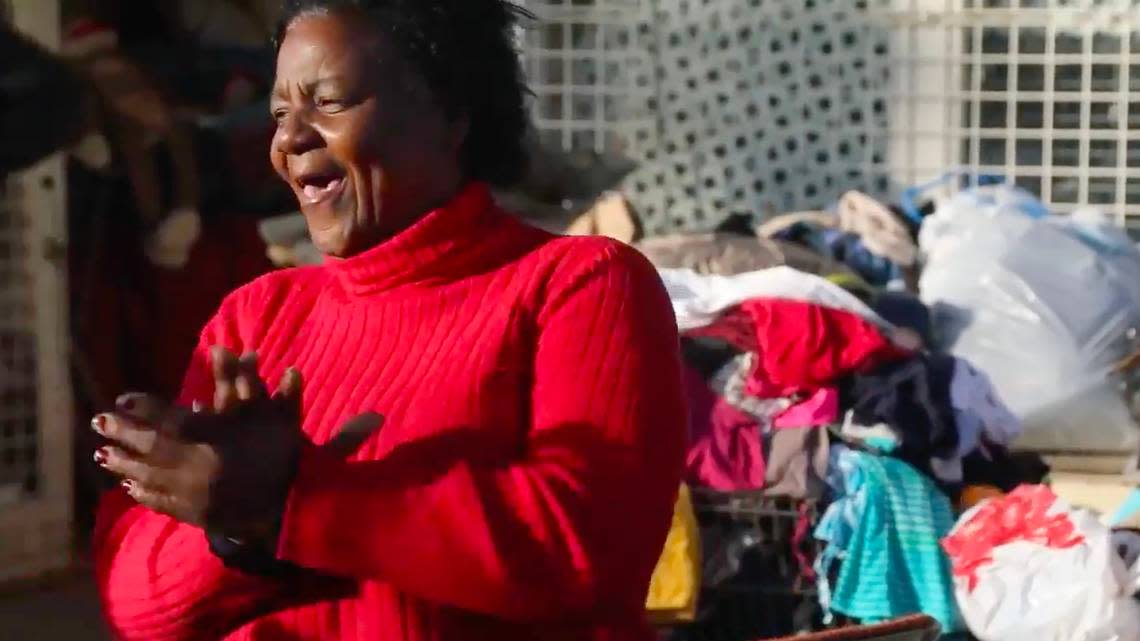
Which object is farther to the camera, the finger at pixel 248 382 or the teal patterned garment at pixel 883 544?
the teal patterned garment at pixel 883 544

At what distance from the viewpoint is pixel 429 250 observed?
4.38 feet

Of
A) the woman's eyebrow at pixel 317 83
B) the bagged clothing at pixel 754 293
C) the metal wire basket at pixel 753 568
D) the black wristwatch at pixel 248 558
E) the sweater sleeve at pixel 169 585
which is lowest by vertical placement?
the metal wire basket at pixel 753 568

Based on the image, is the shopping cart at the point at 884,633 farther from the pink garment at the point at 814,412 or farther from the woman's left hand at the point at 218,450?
the pink garment at the point at 814,412

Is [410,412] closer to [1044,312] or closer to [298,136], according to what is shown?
[298,136]

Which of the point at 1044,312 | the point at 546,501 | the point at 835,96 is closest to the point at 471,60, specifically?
the point at 546,501

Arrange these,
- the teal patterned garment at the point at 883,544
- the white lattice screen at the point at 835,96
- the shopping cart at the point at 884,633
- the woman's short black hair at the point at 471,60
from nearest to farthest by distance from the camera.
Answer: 1. the woman's short black hair at the point at 471,60
2. the shopping cart at the point at 884,633
3. the teal patterned garment at the point at 883,544
4. the white lattice screen at the point at 835,96

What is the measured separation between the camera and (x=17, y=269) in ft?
15.0

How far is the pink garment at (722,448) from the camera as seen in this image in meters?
3.77

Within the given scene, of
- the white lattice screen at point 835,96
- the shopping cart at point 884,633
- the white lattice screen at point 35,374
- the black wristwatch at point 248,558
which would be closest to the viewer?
the black wristwatch at point 248,558

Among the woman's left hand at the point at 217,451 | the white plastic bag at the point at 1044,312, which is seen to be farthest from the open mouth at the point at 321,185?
the white plastic bag at the point at 1044,312

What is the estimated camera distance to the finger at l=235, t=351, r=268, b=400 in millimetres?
1142

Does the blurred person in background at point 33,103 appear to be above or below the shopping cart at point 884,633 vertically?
above

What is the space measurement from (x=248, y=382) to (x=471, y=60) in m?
0.38

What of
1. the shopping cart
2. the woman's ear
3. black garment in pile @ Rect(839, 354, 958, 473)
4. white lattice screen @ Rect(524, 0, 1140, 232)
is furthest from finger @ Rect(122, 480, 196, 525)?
white lattice screen @ Rect(524, 0, 1140, 232)
